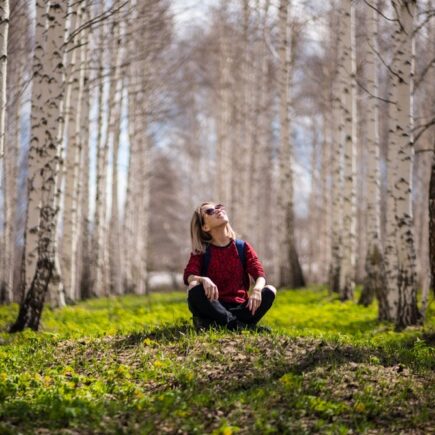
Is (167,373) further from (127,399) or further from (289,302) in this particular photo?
(289,302)

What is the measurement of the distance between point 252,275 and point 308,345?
0.98 meters

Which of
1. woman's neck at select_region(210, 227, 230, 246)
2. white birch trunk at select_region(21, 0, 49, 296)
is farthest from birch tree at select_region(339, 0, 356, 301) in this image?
woman's neck at select_region(210, 227, 230, 246)

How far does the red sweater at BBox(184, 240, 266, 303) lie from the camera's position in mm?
6660

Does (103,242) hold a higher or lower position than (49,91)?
lower

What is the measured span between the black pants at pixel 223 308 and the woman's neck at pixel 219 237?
0.60 m

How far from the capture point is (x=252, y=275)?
6.74 metres

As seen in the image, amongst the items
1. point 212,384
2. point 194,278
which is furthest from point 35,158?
point 212,384

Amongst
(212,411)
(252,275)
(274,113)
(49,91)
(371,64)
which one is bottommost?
(212,411)

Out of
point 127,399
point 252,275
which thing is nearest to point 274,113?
point 252,275

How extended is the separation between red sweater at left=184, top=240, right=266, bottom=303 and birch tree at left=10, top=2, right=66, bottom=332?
2.58 metres

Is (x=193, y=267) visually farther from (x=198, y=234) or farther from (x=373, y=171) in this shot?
(x=373, y=171)

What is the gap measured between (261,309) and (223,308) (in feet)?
1.30

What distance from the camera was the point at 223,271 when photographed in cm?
668

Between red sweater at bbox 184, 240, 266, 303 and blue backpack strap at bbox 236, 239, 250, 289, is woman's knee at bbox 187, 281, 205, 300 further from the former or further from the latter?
blue backpack strap at bbox 236, 239, 250, 289
